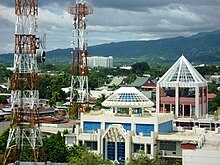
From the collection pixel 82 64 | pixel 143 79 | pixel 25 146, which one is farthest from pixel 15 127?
pixel 143 79

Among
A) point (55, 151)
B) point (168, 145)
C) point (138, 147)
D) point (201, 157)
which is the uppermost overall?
point (201, 157)

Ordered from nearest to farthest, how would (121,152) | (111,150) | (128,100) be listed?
(121,152), (111,150), (128,100)

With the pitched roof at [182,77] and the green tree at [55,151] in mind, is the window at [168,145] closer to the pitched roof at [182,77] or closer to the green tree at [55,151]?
the green tree at [55,151]

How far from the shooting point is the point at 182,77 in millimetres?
59656

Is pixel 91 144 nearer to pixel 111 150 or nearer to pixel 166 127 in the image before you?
pixel 111 150

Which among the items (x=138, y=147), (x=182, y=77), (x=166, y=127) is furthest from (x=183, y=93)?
(x=138, y=147)

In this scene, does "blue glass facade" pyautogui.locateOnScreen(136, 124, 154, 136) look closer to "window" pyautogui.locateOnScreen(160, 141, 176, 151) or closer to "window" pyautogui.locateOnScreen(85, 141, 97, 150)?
"window" pyautogui.locateOnScreen(160, 141, 176, 151)

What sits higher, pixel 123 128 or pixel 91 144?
pixel 123 128

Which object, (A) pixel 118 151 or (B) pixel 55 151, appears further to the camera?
(A) pixel 118 151

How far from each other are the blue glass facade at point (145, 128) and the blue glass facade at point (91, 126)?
3.65m

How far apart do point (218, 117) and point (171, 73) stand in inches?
283

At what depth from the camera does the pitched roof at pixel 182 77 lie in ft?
193

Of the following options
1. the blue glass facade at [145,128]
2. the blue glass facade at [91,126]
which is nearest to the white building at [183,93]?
the blue glass facade at [91,126]

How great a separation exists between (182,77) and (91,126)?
1658 centimetres
